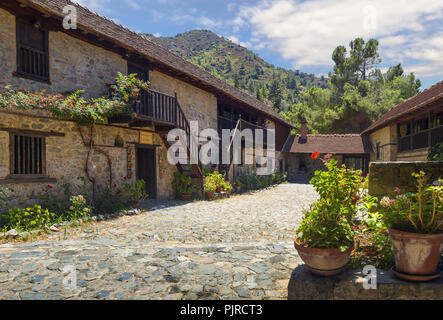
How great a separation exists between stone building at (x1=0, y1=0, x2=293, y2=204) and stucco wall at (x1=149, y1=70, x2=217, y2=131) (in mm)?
Result: 65

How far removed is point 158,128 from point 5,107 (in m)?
5.31

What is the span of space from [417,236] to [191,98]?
11613mm

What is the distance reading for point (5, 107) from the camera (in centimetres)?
606

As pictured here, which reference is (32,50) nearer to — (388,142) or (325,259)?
(325,259)

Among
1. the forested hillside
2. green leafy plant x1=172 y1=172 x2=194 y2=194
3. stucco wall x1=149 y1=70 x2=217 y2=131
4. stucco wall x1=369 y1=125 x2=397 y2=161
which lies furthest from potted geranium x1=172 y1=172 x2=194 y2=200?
the forested hillside

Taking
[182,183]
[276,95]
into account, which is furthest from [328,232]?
[276,95]

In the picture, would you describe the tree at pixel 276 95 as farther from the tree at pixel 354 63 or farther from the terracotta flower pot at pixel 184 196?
the terracotta flower pot at pixel 184 196

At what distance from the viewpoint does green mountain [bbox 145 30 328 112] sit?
328 ft

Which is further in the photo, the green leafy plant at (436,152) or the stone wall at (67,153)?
the green leafy plant at (436,152)

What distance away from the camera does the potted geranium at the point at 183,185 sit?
11633mm

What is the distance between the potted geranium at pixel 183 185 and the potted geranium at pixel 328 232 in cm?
855

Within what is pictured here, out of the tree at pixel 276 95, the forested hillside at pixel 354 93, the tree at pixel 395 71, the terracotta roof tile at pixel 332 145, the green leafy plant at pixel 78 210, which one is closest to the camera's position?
the green leafy plant at pixel 78 210

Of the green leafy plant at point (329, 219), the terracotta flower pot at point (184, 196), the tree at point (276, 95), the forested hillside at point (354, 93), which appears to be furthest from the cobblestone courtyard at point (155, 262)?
the tree at point (276, 95)
